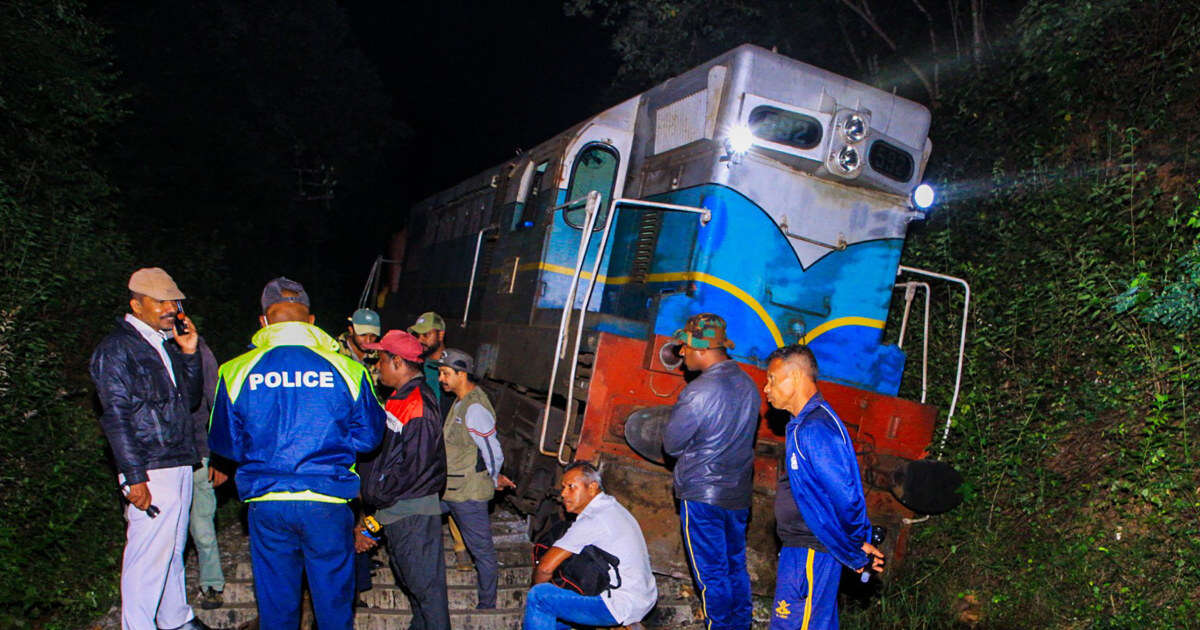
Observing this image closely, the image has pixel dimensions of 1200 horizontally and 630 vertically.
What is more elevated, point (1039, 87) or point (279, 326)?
point (1039, 87)

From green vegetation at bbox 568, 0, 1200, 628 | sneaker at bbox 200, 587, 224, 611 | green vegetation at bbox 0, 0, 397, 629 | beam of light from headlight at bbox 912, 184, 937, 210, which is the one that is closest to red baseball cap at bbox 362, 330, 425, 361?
sneaker at bbox 200, 587, 224, 611

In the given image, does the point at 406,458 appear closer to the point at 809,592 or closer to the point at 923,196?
the point at 809,592

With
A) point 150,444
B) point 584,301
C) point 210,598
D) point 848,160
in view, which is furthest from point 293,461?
point 848,160

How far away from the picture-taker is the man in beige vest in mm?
4691

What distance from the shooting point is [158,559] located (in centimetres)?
374

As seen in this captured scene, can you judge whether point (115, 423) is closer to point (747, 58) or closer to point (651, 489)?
point (651, 489)

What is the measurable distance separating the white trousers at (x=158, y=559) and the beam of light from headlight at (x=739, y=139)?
3976mm

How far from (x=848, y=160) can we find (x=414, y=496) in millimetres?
3881

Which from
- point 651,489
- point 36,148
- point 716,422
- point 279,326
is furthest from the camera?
point 36,148

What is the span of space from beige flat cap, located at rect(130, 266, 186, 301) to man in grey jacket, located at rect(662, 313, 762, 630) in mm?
2811

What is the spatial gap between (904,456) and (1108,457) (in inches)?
51.3

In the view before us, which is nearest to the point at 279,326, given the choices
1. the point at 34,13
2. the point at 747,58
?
the point at 747,58

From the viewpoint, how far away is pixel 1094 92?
714 cm

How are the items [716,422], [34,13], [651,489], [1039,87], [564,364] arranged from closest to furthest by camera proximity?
[716,422], [651,489], [564,364], [34,13], [1039,87]
